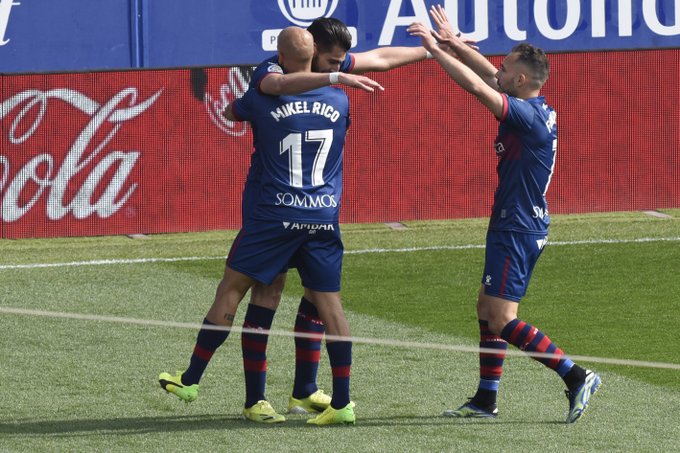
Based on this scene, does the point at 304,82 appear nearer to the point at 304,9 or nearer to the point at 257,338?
the point at 257,338

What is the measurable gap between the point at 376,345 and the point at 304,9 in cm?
1124

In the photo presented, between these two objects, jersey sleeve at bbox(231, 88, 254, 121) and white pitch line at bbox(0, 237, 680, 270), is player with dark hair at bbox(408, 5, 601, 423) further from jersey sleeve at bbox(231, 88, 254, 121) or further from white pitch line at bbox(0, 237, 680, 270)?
white pitch line at bbox(0, 237, 680, 270)

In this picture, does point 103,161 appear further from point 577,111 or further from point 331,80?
point 331,80

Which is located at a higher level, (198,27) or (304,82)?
(198,27)

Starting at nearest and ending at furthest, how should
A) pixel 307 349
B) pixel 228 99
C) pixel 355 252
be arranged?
pixel 307 349, pixel 355 252, pixel 228 99

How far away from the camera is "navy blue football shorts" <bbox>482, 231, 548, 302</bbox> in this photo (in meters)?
7.51

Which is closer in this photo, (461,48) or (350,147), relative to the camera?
(461,48)

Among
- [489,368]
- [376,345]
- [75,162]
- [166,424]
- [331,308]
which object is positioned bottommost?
[166,424]

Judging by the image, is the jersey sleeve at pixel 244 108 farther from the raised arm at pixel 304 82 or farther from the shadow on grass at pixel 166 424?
the shadow on grass at pixel 166 424

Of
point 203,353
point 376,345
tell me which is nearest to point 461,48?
point 203,353

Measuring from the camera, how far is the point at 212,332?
298 inches

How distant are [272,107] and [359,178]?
7.96 meters

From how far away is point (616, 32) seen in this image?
70.3ft

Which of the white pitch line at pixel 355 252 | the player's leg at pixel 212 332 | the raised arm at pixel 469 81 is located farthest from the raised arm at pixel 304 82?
the white pitch line at pixel 355 252
